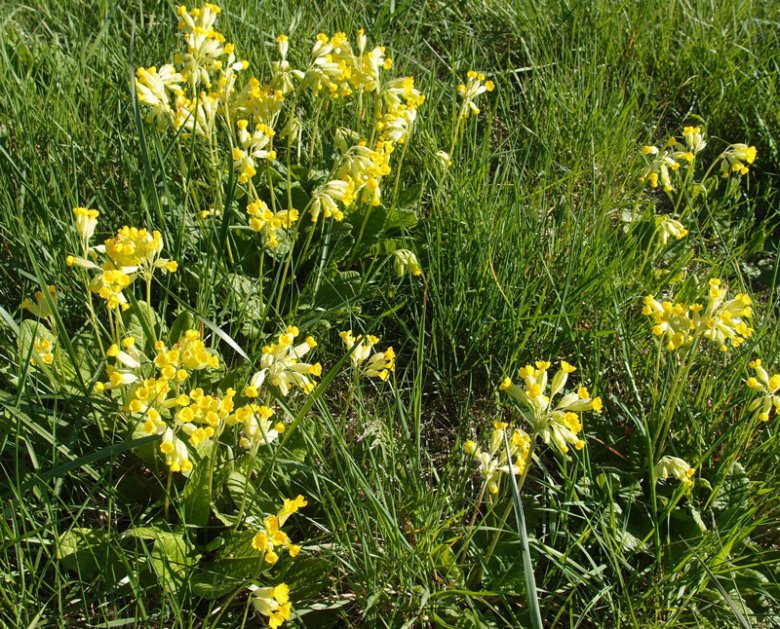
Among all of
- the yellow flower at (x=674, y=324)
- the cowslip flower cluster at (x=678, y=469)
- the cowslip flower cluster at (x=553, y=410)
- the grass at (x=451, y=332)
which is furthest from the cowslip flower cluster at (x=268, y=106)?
the cowslip flower cluster at (x=678, y=469)

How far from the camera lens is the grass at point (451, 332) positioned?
1.92 meters

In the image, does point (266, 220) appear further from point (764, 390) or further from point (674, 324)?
point (764, 390)

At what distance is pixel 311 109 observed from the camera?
3201 mm

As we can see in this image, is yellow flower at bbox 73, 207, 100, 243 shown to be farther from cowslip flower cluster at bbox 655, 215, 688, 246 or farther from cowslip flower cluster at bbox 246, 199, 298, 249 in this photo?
cowslip flower cluster at bbox 655, 215, 688, 246

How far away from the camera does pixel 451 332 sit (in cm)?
251

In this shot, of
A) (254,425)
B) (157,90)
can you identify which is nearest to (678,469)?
(254,425)

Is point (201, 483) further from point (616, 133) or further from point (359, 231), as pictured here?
point (616, 133)

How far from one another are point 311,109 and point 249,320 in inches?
43.1

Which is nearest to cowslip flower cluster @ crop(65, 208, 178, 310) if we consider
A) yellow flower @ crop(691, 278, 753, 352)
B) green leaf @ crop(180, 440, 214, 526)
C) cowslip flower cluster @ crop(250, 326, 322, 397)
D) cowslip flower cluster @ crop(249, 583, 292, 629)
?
cowslip flower cluster @ crop(250, 326, 322, 397)

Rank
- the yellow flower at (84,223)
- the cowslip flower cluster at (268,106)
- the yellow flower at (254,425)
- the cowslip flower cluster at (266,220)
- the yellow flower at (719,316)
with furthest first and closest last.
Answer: the cowslip flower cluster at (268,106) → the cowslip flower cluster at (266,220) → the yellow flower at (719,316) → the yellow flower at (84,223) → the yellow flower at (254,425)

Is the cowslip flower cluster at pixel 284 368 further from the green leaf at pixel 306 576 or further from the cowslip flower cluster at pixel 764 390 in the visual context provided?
the cowslip flower cluster at pixel 764 390

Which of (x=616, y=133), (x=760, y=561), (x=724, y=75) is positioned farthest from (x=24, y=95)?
(x=724, y=75)

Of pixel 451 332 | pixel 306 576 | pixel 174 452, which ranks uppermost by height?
pixel 174 452

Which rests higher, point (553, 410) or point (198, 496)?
point (553, 410)
